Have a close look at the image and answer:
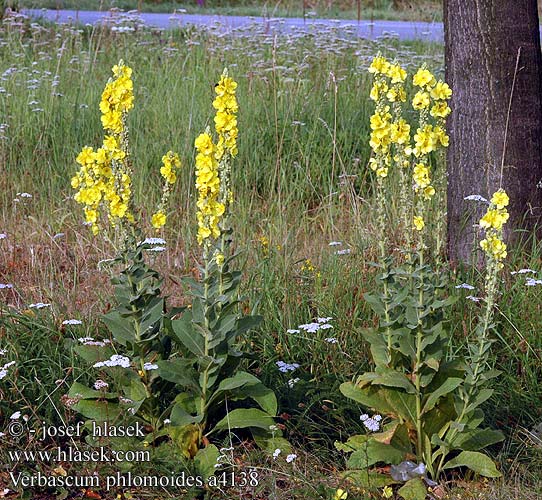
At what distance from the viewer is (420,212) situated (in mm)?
2785

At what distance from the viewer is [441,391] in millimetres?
Answer: 2758

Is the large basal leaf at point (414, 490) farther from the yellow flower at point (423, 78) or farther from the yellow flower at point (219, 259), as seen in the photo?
the yellow flower at point (423, 78)

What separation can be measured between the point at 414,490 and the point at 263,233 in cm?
196

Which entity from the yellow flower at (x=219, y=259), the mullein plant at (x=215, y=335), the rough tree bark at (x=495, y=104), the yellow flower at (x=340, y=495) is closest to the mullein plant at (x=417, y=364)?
the yellow flower at (x=340, y=495)

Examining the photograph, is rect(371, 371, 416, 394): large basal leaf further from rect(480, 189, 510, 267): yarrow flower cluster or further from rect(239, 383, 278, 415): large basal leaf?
rect(480, 189, 510, 267): yarrow flower cluster

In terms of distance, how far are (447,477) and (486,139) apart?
5.72 feet

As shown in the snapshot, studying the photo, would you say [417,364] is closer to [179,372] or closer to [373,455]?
[373,455]

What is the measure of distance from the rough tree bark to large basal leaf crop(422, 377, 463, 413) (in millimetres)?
1405

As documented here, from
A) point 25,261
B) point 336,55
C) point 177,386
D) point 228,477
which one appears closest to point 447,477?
point 228,477

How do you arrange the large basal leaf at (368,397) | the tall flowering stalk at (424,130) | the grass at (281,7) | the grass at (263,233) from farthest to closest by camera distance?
1. the grass at (281,7)
2. the grass at (263,233)
3. the large basal leaf at (368,397)
4. the tall flowering stalk at (424,130)

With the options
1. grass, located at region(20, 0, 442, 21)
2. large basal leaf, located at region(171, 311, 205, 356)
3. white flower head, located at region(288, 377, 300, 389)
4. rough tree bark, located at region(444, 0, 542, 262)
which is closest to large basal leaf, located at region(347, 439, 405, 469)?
white flower head, located at region(288, 377, 300, 389)

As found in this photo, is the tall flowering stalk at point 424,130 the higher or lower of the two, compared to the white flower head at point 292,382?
higher

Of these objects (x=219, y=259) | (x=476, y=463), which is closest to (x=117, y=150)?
(x=219, y=259)

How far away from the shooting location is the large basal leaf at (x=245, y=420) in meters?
2.86
